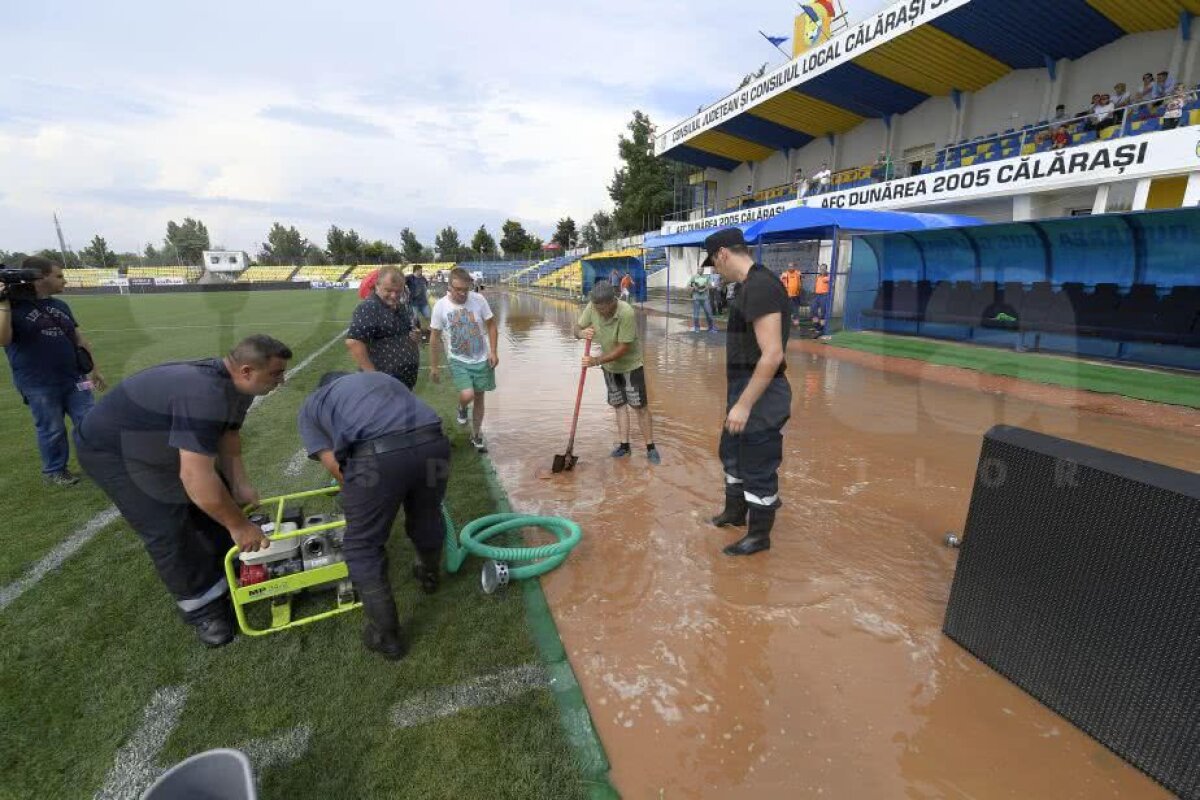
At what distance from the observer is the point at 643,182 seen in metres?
48.8

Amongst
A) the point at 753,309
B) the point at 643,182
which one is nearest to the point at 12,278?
the point at 753,309

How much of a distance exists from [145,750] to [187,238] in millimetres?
129892

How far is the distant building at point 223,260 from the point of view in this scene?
2670 inches

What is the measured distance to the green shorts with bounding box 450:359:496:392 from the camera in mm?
5438

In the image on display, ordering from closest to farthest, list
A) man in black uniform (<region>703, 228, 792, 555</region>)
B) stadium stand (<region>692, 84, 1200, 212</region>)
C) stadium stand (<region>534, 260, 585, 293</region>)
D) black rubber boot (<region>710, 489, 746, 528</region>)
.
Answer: man in black uniform (<region>703, 228, 792, 555</region>) → black rubber boot (<region>710, 489, 746, 528</region>) → stadium stand (<region>692, 84, 1200, 212</region>) → stadium stand (<region>534, 260, 585, 293</region>)

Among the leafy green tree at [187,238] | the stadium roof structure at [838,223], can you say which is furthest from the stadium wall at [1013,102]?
the leafy green tree at [187,238]

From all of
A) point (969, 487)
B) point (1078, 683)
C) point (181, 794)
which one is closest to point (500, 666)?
point (181, 794)

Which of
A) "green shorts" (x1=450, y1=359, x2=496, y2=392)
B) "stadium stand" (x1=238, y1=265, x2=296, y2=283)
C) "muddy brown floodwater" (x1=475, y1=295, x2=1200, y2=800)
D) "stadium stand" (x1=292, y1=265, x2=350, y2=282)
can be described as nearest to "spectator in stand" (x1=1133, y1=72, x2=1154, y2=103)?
"muddy brown floodwater" (x1=475, y1=295, x2=1200, y2=800)

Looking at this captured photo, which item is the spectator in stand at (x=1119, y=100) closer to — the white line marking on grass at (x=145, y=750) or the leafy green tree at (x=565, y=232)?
the white line marking on grass at (x=145, y=750)

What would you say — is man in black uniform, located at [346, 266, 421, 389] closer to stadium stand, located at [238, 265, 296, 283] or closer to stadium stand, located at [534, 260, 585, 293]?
stadium stand, located at [534, 260, 585, 293]

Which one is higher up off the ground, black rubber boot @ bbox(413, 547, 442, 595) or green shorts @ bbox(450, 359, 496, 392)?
green shorts @ bbox(450, 359, 496, 392)

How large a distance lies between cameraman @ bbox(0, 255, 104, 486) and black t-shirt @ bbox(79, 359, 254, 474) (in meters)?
2.44

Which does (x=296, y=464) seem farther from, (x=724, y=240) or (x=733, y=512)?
(x=724, y=240)

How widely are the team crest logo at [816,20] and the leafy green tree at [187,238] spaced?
103 meters
